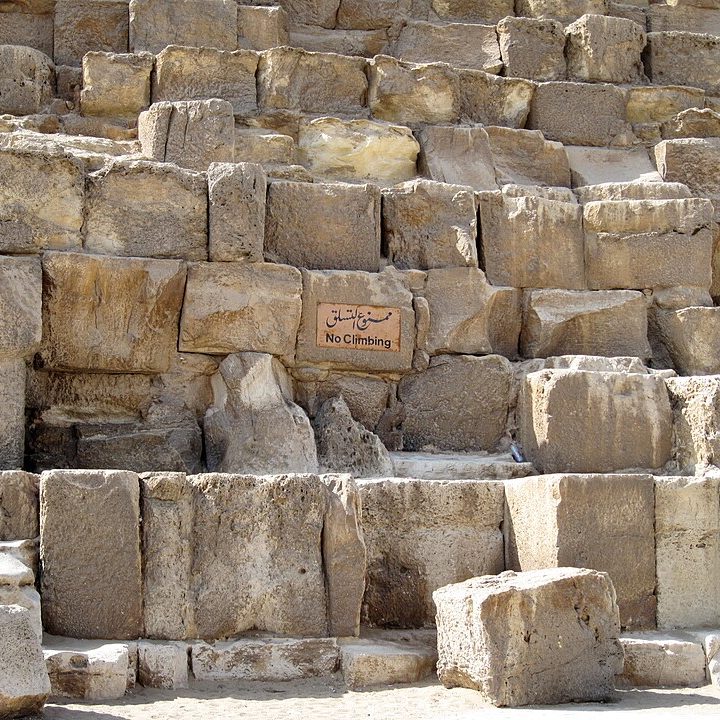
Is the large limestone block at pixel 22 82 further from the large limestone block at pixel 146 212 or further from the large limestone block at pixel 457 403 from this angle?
the large limestone block at pixel 457 403

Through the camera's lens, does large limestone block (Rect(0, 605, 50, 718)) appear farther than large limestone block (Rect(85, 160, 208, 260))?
No

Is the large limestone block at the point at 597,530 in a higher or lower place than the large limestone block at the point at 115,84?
lower

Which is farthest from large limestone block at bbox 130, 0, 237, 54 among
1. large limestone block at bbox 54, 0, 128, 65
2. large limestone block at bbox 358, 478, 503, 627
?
large limestone block at bbox 358, 478, 503, 627

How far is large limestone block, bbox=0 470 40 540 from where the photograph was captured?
18.8 feet

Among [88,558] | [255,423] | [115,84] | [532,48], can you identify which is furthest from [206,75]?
[88,558]

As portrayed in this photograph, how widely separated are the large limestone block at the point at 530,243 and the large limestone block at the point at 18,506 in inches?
133

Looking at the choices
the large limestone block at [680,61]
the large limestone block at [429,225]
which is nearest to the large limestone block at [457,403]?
the large limestone block at [429,225]

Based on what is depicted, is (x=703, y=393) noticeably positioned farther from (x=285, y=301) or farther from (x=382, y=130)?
(x=382, y=130)

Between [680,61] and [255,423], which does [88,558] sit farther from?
[680,61]

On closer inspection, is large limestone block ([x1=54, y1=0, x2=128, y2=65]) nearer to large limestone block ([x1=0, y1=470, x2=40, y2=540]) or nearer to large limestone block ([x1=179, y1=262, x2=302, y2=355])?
large limestone block ([x1=179, y1=262, x2=302, y2=355])

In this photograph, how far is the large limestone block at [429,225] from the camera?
310 inches

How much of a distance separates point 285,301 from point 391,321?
2.26 feet

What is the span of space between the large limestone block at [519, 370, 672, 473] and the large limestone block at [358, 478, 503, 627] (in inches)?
25.7

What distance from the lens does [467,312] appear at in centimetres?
770
